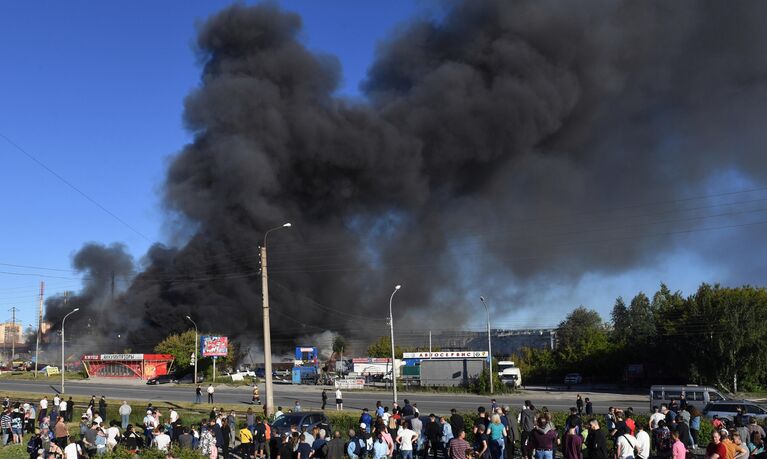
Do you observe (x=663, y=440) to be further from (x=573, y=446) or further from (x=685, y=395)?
(x=685, y=395)

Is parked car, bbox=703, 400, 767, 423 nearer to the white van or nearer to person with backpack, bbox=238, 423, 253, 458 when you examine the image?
the white van

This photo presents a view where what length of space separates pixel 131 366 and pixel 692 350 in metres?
48.2

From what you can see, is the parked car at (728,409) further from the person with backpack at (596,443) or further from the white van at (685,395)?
the person with backpack at (596,443)

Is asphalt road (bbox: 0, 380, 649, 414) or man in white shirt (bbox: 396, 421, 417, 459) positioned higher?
man in white shirt (bbox: 396, 421, 417, 459)

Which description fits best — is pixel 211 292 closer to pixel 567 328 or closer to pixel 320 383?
pixel 320 383

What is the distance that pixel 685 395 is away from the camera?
26531 millimetres

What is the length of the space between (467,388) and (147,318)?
4086cm

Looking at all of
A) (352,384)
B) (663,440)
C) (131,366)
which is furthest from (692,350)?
(131,366)

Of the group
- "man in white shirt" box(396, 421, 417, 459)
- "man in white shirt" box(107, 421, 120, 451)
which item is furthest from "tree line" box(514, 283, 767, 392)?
"man in white shirt" box(107, 421, 120, 451)

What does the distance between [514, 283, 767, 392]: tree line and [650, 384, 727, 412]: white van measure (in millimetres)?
18448

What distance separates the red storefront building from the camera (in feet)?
205

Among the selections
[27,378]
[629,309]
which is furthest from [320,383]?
[629,309]

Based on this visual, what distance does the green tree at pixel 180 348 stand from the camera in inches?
2379

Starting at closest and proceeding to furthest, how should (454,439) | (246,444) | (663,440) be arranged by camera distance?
(454,439)
(663,440)
(246,444)
